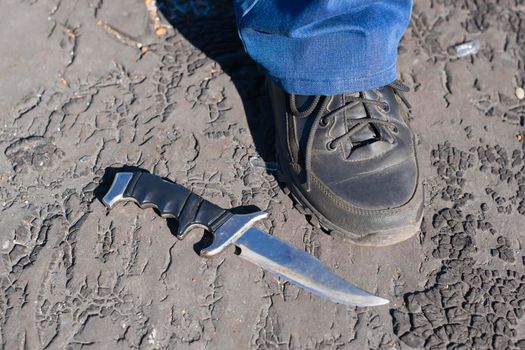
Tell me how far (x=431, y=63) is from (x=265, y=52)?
2.35 ft

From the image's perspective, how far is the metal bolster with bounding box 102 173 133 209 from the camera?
1.78m

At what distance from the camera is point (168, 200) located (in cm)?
177

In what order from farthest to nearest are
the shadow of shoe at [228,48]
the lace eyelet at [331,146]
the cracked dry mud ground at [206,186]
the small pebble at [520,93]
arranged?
the small pebble at [520,93] → the shadow of shoe at [228,48] → the lace eyelet at [331,146] → the cracked dry mud ground at [206,186]

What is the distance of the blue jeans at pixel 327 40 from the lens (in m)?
1.71

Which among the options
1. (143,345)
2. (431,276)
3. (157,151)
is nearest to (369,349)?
(431,276)

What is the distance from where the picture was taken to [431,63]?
7.45ft

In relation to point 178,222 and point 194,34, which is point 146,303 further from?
point 194,34

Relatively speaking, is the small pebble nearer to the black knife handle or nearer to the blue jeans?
the blue jeans

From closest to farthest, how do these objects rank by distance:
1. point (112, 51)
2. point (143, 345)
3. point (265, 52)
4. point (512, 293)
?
point (143, 345)
point (512, 293)
point (265, 52)
point (112, 51)

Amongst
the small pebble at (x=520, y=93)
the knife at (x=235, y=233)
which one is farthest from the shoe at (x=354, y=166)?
the small pebble at (x=520, y=93)

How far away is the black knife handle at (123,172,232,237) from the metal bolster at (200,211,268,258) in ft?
0.06

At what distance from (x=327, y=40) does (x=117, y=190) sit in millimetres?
722

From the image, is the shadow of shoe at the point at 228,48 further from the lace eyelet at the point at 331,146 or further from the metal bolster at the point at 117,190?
the metal bolster at the point at 117,190

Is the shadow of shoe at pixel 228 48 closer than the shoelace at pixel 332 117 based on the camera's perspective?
No
